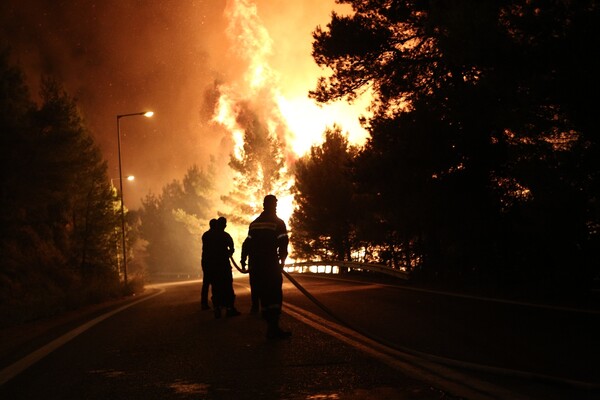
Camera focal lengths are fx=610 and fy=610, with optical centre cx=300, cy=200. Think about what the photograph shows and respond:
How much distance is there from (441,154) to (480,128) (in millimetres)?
1376

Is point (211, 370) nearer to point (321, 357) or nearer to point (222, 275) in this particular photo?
point (321, 357)

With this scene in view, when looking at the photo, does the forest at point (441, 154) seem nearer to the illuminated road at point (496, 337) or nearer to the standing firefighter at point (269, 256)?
the illuminated road at point (496, 337)

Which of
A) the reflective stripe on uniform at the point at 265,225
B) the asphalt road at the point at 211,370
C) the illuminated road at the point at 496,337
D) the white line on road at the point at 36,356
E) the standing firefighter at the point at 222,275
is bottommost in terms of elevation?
the illuminated road at the point at 496,337

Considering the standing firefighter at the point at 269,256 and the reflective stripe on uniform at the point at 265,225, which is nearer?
the standing firefighter at the point at 269,256

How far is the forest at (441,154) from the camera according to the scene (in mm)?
11641

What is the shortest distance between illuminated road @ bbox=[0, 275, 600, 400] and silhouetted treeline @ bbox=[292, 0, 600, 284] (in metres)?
3.58

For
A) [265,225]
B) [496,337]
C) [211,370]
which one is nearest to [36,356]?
[211,370]

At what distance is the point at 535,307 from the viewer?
11.0 metres

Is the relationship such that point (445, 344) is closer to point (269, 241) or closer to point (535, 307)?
point (269, 241)

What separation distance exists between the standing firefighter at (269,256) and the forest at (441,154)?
5.98 metres

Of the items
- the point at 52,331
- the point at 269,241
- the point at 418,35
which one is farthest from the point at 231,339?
the point at 418,35

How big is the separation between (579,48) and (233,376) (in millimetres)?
8715

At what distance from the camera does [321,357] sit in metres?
6.54

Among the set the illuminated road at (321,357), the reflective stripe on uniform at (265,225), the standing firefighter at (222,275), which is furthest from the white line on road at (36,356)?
the reflective stripe on uniform at (265,225)
